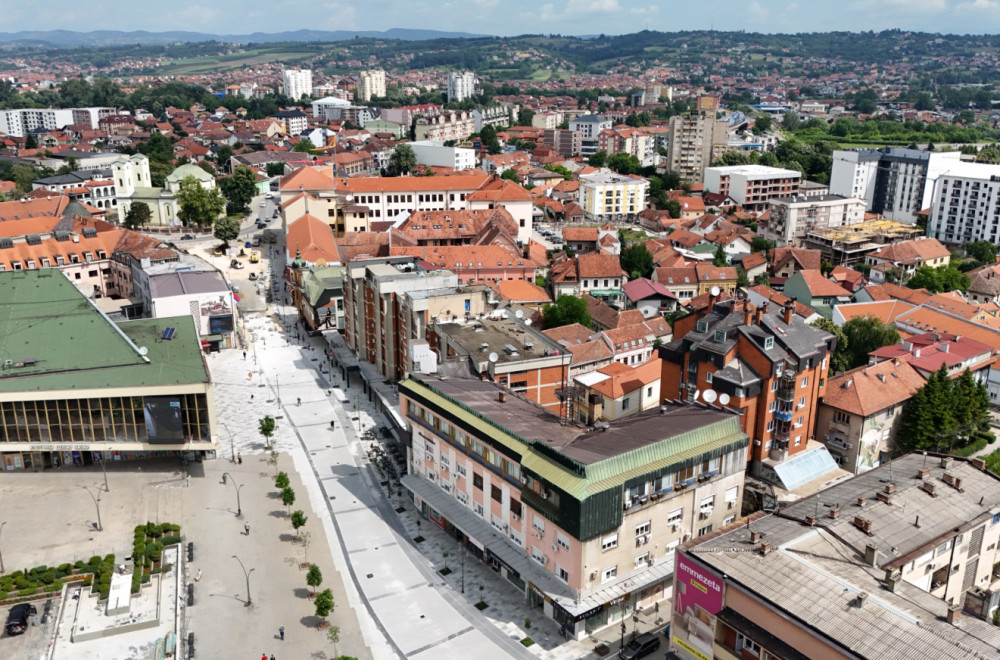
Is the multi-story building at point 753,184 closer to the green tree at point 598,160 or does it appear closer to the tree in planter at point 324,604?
the green tree at point 598,160

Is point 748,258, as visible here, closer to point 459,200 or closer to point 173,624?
point 459,200

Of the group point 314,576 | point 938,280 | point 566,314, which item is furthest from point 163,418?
point 938,280

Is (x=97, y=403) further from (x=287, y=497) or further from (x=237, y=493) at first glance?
(x=287, y=497)

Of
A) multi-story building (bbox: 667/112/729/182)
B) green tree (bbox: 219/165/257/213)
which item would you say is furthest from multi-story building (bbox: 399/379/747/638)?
multi-story building (bbox: 667/112/729/182)

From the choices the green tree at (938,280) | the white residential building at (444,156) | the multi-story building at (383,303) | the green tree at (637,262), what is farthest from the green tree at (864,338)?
the white residential building at (444,156)

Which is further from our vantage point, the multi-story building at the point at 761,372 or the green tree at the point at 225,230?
the green tree at the point at 225,230

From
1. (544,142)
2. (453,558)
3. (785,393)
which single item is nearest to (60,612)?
(453,558)

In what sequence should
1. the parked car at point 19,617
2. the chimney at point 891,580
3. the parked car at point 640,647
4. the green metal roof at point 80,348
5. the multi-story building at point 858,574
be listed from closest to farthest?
the multi-story building at point 858,574, the chimney at point 891,580, the parked car at point 640,647, the parked car at point 19,617, the green metal roof at point 80,348

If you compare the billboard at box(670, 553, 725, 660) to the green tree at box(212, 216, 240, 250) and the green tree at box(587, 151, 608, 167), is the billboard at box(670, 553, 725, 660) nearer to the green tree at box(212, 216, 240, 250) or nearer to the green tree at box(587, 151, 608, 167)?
the green tree at box(212, 216, 240, 250)
